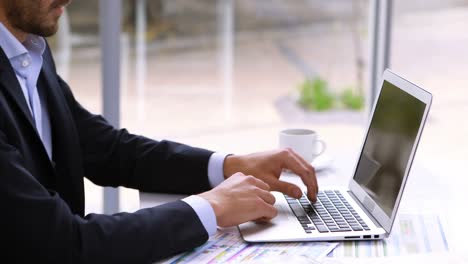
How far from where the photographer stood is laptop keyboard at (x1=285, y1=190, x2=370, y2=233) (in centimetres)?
150

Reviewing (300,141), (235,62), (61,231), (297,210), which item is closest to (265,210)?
(297,210)

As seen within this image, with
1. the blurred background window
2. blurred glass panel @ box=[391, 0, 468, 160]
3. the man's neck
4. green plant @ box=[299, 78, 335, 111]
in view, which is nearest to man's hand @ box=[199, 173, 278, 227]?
the man's neck

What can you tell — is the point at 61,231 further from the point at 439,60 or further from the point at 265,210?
the point at 439,60

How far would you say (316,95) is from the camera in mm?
3420

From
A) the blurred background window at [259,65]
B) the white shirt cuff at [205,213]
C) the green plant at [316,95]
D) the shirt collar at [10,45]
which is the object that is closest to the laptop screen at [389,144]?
the white shirt cuff at [205,213]

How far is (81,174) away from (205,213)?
45 centimetres

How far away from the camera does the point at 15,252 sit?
1298 millimetres

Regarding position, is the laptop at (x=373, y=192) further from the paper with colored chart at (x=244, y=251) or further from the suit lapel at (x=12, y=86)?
the suit lapel at (x=12, y=86)

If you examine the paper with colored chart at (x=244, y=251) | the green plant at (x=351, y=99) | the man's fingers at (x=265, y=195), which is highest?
the man's fingers at (x=265, y=195)

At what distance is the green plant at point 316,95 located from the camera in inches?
134

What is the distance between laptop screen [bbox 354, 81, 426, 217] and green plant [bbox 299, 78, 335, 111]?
1697 mm

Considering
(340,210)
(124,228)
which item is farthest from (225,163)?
(124,228)

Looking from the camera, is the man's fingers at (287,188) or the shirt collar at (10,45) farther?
the man's fingers at (287,188)

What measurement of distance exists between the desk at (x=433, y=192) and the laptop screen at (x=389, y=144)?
0.12 m
